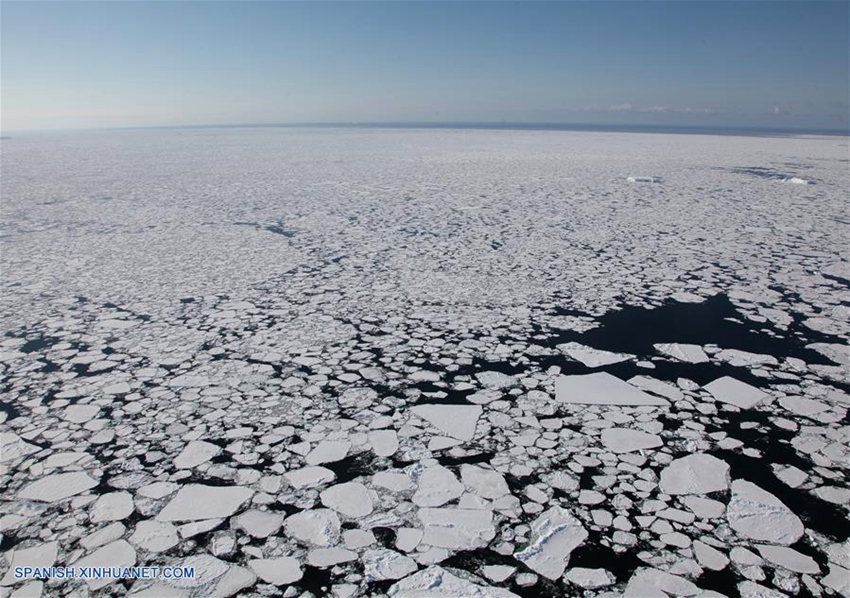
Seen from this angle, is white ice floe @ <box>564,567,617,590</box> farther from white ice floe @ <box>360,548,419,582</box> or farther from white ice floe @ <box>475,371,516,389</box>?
white ice floe @ <box>475,371,516,389</box>

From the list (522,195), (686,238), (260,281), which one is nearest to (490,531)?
(260,281)


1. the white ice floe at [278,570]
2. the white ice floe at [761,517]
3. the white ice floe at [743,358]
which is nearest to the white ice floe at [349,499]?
the white ice floe at [278,570]

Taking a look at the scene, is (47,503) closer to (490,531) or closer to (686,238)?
(490,531)

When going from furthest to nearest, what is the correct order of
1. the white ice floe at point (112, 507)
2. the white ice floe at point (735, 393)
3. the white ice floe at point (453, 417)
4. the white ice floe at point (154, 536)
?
the white ice floe at point (735, 393), the white ice floe at point (453, 417), the white ice floe at point (112, 507), the white ice floe at point (154, 536)

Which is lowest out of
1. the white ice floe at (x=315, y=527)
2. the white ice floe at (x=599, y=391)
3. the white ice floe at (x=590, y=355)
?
the white ice floe at (x=315, y=527)

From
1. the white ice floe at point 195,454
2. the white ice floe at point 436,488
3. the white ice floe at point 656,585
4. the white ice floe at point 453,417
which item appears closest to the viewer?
the white ice floe at point 656,585

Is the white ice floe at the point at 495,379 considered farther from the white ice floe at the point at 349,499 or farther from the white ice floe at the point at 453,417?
the white ice floe at the point at 349,499
